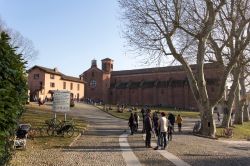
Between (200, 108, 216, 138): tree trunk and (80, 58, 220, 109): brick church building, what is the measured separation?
6280 cm

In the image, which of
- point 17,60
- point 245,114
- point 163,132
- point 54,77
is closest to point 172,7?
point 163,132

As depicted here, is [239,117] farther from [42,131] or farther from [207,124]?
[42,131]

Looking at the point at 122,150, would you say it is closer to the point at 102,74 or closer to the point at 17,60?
the point at 17,60

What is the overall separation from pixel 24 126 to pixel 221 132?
23618 millimetres

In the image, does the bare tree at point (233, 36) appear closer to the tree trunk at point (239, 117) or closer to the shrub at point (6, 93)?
the tree trunk at point (239, 117)

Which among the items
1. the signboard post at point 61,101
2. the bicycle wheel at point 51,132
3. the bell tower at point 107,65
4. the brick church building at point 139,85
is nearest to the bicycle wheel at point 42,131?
the bicycle wheel at point 51,132

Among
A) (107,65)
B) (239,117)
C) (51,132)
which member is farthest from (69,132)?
(107,65)

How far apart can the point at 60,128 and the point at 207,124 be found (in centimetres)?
1420

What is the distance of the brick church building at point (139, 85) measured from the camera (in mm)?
100938

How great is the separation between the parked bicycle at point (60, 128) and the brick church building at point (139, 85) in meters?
73.9

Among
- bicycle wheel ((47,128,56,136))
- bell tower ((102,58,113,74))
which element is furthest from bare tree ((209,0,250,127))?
bell tower ((102,58,113,74))

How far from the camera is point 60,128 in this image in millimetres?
25125

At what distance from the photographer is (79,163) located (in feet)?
47.4

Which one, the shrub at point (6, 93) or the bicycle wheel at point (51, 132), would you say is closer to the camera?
the shrub at point (6, 93)
